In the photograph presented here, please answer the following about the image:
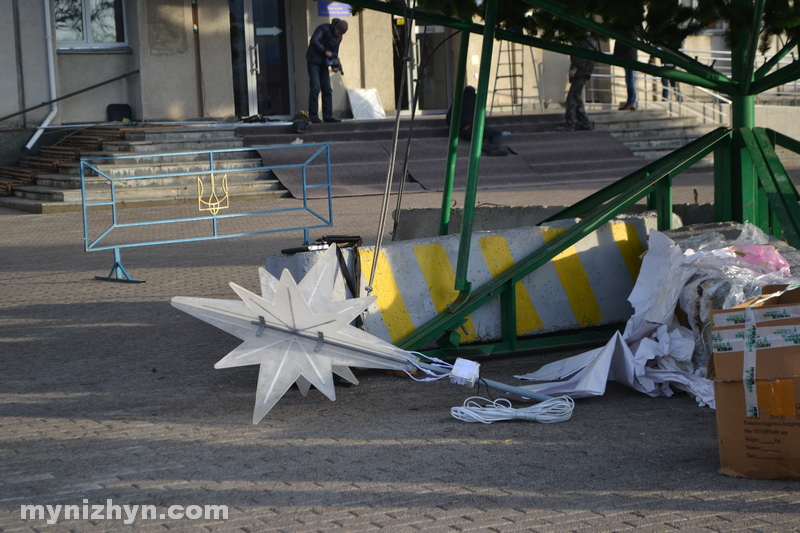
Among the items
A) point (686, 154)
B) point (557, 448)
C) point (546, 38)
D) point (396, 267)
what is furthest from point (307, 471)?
point (546, 38)

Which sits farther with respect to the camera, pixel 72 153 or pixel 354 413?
pixel 72 153

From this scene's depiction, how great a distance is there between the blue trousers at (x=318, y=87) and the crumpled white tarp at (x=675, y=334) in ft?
46.5

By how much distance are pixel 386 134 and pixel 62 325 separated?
41.0 feet

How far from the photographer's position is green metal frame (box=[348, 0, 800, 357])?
5.93 meters

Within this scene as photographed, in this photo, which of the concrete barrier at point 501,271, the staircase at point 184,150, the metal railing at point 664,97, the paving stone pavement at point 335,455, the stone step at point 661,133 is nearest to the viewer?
the paving stone pavement at point 335,455

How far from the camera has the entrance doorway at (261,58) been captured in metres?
21.6

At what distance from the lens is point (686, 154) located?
6.62m

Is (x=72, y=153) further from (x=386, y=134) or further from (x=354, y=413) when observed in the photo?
(x=354, y=413)

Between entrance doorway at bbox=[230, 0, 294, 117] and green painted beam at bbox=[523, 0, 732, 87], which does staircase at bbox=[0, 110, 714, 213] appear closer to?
entrance doorway at bbox=[230, 0, 294, 117]

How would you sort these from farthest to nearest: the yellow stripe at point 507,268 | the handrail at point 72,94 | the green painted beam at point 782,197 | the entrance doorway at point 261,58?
the entrance doorway at point 261,58 < the handrail at point 72,94 < the green painted beam at point 782,197 < the yellow stripe at point 507,268

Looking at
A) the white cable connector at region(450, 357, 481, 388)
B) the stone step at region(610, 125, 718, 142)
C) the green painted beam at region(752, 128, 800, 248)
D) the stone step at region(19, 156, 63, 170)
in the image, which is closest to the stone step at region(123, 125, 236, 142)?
the stone step at region(19, 156, 63, 170)

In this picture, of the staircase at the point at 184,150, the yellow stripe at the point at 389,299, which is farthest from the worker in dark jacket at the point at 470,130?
the yellow stripe at the point at 389,299

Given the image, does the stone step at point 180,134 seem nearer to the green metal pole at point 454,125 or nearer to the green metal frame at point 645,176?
the green metal pole at point 454,125

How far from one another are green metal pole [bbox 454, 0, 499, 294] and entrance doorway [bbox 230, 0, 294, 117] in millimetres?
16298
